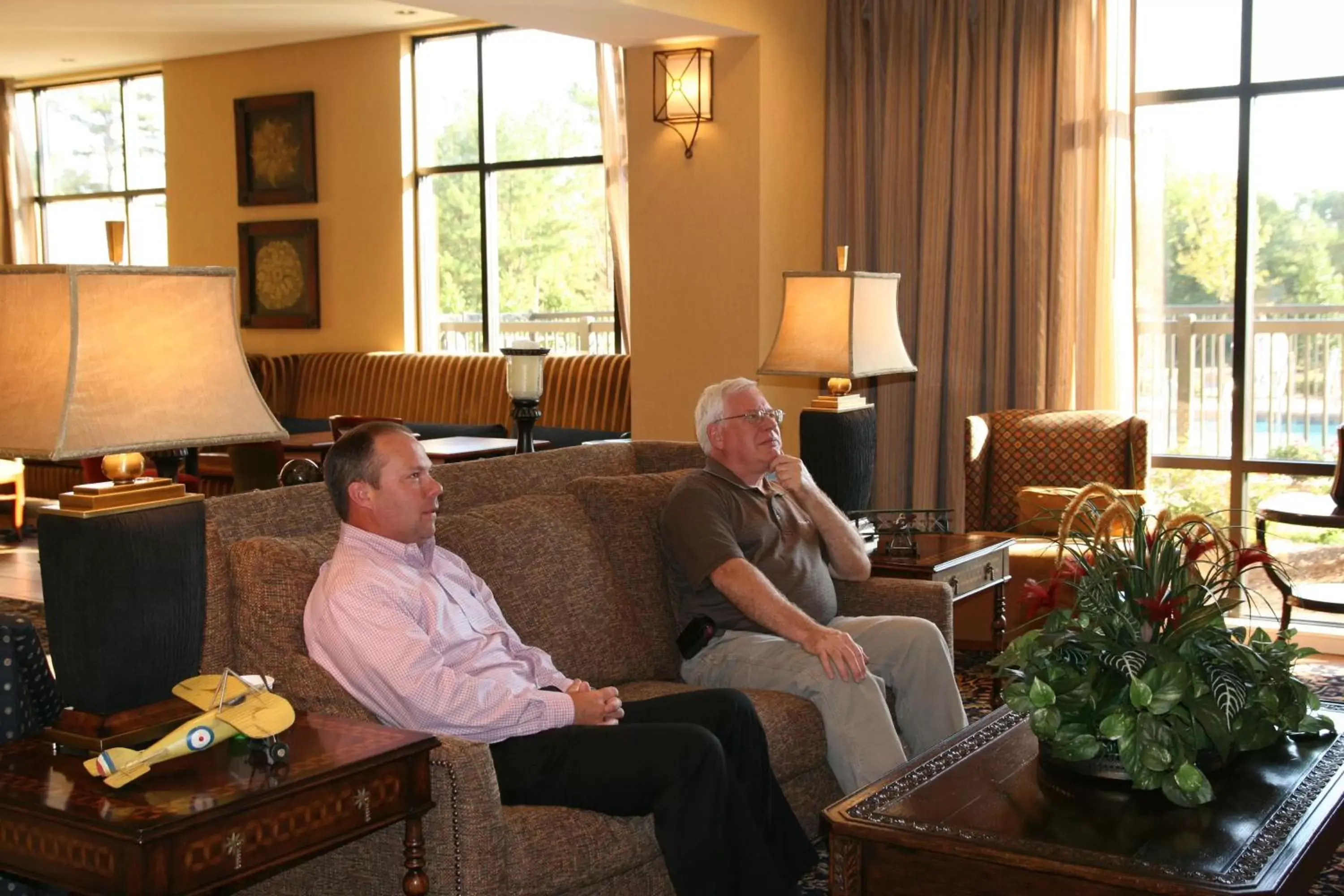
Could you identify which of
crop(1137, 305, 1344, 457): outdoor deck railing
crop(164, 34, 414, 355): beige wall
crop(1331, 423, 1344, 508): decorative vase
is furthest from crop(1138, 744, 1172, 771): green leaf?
crop(164, 34, 414, 355): beige wall

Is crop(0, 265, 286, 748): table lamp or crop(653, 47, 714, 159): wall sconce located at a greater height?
crop(653, 47, 714, 159): wall sconce

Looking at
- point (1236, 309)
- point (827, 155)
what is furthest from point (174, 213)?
point (1236, 309)

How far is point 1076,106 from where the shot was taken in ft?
21.0

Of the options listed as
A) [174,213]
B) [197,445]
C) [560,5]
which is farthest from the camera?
[174,213]

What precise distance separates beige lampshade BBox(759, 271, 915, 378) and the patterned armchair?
1.43m

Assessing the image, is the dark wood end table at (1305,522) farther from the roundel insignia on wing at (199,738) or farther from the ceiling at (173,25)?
the ceiling at (173,25)

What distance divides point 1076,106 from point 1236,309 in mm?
1156

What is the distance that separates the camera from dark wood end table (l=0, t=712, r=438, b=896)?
2.04m

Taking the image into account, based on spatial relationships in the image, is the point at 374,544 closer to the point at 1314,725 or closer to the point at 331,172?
the point at 1314,725

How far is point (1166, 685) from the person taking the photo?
8.59 ft

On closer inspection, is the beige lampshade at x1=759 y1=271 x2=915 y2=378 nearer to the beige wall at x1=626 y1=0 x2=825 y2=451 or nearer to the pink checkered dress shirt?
the beige wall at x1=626 y1=0 x2=825 y2=451

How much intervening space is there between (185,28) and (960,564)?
673 centimetres

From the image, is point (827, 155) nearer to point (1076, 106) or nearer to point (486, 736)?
point (1076, 106)

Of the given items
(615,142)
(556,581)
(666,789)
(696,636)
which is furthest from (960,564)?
(615,142)
